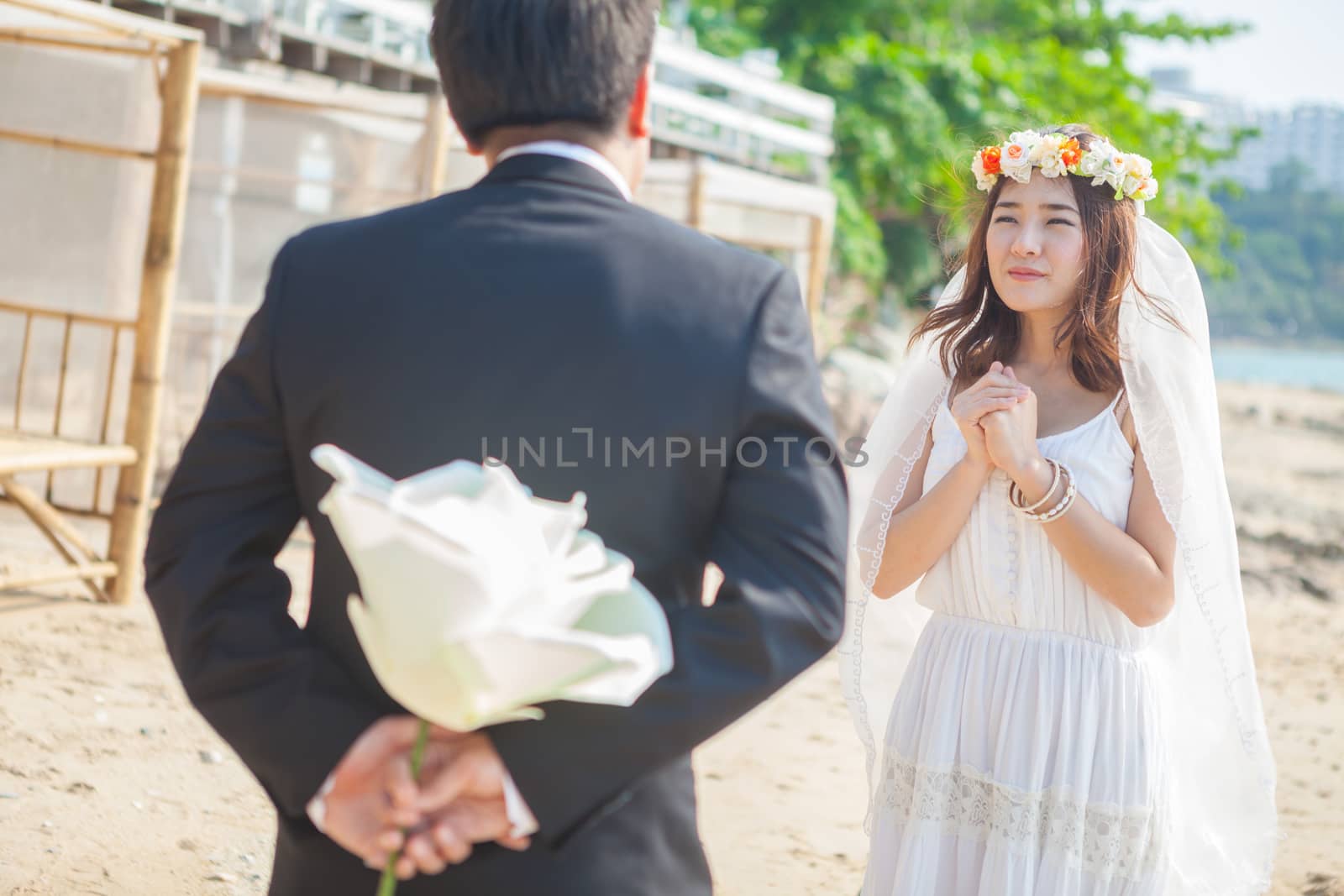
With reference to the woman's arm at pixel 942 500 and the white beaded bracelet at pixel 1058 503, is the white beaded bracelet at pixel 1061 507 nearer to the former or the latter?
the white beaded bracelet at pixel 1058 503

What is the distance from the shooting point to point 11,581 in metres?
5.17

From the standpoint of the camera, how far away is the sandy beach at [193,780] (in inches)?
141

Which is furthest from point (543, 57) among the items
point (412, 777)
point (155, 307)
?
point (155, 307)

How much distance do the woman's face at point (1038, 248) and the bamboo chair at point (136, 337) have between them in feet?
13.0

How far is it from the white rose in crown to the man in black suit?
18 centimetres

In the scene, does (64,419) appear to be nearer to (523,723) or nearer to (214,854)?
(214,854)

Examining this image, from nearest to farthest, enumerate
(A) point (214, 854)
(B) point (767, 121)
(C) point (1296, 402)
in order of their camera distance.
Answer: (A) point (214, 854) → (B) point (767, 121) → (C) point (1296, 402)

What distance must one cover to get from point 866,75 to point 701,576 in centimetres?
1792

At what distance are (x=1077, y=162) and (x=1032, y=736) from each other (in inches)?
43.6

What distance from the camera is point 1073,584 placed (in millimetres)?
2465

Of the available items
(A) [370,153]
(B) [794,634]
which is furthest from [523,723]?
(A) [370,153]

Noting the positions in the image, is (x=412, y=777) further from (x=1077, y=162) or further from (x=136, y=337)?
(x=136, y=337)

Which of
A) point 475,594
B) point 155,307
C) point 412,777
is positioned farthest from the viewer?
point 155,307

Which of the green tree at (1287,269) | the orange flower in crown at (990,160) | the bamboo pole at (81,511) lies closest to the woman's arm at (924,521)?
the orange flower in crown at (990,160)
